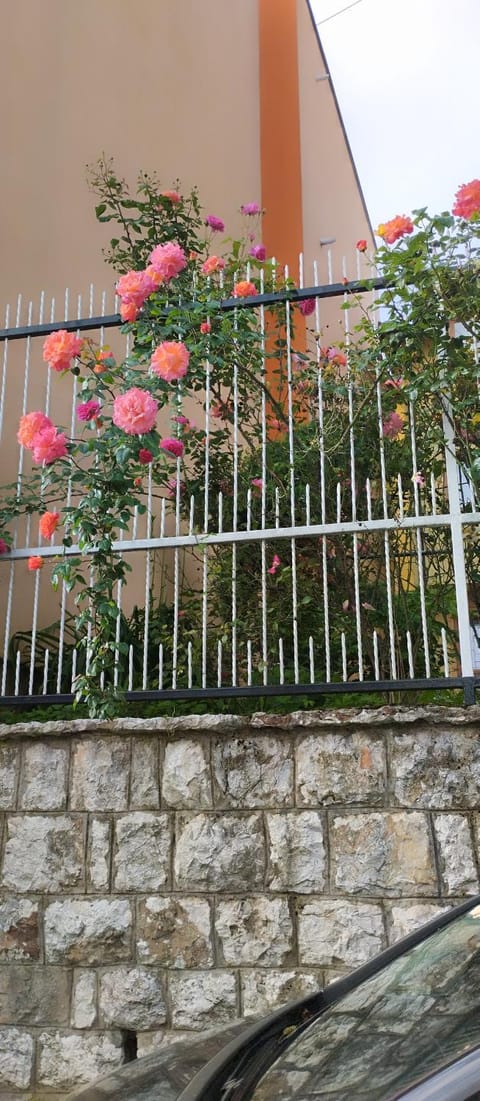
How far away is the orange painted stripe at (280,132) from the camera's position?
410 inches

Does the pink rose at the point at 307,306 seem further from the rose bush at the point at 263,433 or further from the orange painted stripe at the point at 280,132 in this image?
the orange painted stripe at the point at 280,132

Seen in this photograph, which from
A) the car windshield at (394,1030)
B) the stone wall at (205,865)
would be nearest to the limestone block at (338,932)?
the stone wall at (205,865)

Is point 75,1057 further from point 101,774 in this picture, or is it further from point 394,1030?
point 394,1030

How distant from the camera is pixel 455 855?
324 centimetres

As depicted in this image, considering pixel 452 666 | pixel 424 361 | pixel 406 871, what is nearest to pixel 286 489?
pixel 424 361

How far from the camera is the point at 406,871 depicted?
10.8 ft

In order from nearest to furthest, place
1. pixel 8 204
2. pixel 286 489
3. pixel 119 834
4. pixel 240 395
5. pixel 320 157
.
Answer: pixel 119 834, pixel 286 489, pixel 240 395, pixel 8 204, pixel 320 157

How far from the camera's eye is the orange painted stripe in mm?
10414

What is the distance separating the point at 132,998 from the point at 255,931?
546mm

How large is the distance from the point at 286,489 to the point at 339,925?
1831mm

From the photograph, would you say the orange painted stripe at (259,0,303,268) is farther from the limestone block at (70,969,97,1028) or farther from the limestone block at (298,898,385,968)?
the limestone block at (70,969,97,1028)

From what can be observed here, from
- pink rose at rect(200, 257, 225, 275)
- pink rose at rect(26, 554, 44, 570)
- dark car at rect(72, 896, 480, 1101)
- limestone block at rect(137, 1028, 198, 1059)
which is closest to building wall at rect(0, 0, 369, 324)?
pink rose at rect(200, 257, 225, 275)

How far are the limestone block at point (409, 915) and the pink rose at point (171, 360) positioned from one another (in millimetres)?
2256

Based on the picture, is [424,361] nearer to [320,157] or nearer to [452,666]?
[452,666]
